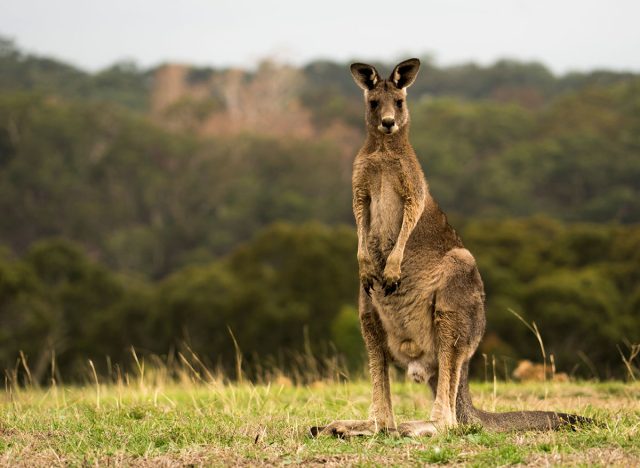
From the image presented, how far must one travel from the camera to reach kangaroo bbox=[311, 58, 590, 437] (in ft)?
19.9

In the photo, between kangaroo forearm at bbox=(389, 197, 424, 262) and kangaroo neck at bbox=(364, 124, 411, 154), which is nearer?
kangaroo forearm at bbox=(389, 197, 424, 262)

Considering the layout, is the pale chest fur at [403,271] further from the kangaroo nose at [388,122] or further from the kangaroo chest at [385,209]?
the kangaroo nose at [388,122]

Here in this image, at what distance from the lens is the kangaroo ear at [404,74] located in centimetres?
645

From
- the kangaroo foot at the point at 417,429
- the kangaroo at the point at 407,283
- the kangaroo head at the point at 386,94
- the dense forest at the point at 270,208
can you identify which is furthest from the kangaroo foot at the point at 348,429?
the dense forest at the point at 270,208

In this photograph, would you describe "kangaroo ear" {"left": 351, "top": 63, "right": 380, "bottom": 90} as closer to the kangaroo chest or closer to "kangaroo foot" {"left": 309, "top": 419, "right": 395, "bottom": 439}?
the kangaroo chest

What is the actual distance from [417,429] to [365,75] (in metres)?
2.31

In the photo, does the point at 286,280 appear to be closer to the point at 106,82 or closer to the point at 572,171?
the point at 572,171

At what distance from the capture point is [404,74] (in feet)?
21.2

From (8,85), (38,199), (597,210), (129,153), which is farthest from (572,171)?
(8,85)

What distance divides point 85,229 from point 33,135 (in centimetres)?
722

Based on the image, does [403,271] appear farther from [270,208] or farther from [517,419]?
[270,208]

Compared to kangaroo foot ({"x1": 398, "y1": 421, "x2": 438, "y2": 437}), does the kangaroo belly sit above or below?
above

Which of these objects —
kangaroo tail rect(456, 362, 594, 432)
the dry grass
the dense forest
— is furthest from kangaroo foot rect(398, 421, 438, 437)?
the dense forest

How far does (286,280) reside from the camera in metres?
35.6
